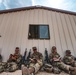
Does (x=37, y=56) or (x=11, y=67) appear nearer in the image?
(x=11, y=67)

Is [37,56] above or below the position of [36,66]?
above

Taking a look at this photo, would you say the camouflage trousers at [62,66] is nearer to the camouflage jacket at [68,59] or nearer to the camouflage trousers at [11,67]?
the camouflage jacket at [68,59]

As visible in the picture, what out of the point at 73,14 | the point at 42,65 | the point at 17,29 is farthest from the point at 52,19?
the point at 42,65

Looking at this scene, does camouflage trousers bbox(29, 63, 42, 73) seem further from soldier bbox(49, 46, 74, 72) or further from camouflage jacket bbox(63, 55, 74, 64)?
camouflage jacket bbox(63, 55, 74, 64)

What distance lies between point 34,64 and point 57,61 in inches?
33.6

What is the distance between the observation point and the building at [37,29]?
20.0ft

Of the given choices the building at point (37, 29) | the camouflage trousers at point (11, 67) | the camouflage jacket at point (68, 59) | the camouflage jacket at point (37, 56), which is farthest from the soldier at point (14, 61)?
the camouflage jacket at point (68, 59)

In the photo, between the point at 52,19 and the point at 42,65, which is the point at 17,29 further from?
the point at 42,65

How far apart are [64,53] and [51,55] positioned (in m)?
0.63

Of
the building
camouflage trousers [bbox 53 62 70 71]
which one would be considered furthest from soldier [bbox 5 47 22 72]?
camouflage trousers [bbox 53 62 70 71]

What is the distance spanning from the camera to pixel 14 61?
525 centimetres

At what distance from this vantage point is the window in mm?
6488

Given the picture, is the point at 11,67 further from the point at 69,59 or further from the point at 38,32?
the point at 38,32

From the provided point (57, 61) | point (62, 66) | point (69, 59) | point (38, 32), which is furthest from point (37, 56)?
point (38, 32)
